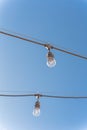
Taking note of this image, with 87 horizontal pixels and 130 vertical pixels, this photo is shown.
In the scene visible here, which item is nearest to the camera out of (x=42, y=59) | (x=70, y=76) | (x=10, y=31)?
(x=10, y=31)

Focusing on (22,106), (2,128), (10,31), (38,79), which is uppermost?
(10,31)

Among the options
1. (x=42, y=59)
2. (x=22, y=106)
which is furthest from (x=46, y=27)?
(x=22, y=106)

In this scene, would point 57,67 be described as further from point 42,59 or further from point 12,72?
point 12,72

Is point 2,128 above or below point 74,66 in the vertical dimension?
below

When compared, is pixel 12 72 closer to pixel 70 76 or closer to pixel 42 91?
pixel 42 91

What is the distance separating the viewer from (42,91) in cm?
421

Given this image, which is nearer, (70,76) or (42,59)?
(42,59)

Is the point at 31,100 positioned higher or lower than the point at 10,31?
lower

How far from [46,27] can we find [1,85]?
1.18 m

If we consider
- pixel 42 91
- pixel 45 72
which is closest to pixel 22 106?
pixel 42 91

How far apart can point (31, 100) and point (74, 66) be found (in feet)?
3.08

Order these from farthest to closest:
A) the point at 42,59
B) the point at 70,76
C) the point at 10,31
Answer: the point at 70,76 → the point at 42,59 → the point at 10,31

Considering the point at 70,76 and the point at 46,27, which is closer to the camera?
the point at 46,27

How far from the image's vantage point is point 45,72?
4.12m
